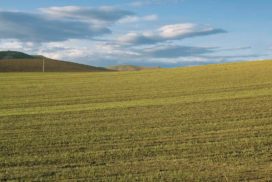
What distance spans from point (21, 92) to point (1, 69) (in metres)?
43.9

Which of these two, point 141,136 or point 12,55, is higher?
point 12,55

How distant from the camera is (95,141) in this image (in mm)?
15727

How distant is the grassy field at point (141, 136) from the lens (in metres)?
11.9

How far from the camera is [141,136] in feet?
53.4

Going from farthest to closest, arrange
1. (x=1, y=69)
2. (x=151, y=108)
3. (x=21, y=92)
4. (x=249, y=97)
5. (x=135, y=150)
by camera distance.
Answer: (x=1, y=69) < (x=21, y=92) < (x=249, y=97) < (x=151, y=108) < (x=135, y=150)

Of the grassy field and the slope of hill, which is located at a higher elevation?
the slope of hill

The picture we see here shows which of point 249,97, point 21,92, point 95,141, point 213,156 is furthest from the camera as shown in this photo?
point 21,92

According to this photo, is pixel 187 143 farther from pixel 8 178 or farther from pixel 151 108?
pixel 151 108

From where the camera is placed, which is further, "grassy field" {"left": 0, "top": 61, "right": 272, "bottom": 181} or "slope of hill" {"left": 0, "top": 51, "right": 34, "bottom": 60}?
"slope of hill" {"left": 0, "top": 51, "right": 34, "bottom": 60}

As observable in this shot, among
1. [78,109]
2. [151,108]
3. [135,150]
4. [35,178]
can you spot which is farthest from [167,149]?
[78,109]

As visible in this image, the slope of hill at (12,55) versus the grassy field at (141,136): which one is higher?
the slope of hill at (12,55)

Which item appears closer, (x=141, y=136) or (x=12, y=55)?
(x=141, y=136)

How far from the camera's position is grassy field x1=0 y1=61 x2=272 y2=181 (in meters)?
11.9

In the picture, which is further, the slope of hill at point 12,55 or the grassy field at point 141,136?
the slope of hill at point 12,55
